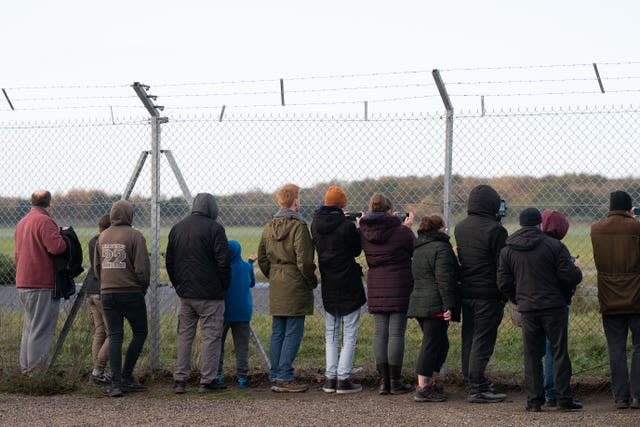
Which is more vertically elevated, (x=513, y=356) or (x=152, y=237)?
(x=152, y=237)

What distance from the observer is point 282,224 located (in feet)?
26.5

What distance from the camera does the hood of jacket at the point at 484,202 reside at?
7422 mm

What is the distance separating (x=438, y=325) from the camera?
7.56 metres

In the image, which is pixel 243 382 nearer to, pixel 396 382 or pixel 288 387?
pixel 288 387

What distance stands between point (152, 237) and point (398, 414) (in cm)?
299

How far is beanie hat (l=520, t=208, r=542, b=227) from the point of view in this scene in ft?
23.3

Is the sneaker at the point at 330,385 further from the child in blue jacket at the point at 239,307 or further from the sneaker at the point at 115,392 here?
the sneaker at the point at 115,392

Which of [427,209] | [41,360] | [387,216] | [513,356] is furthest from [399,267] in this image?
[41,360]

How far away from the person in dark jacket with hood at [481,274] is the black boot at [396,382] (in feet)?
2.13

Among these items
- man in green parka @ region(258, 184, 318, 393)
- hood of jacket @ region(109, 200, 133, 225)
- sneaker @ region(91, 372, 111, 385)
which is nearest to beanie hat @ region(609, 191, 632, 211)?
man in green parka @ region(258, 184, 318, 393)

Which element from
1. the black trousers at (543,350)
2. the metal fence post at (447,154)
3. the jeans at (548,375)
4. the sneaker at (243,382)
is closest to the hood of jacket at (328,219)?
the metal fence post at (447,154)

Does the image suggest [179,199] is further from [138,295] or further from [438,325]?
[438,325]

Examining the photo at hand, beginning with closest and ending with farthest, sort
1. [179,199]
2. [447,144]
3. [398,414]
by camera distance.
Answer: [398,414] → [447,144] → [179,199]

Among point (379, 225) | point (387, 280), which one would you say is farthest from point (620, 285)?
point (379, 225)
